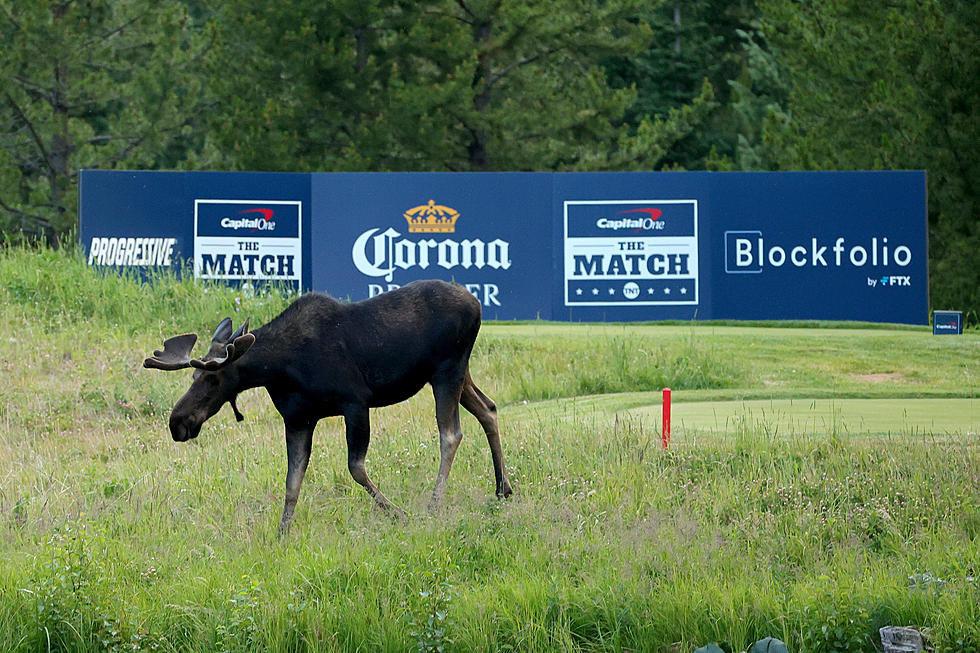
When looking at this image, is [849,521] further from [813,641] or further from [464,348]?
[464,348]

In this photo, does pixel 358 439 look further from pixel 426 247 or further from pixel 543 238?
pixel 543 238

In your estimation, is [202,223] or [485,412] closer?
[485,412]

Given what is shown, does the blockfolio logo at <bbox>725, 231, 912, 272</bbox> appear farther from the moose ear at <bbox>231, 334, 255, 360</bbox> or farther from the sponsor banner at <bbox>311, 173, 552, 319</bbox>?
the moose ear at <bbox>231, 334, 255, 360</bbox>

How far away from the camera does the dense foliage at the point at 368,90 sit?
33125 millimetres

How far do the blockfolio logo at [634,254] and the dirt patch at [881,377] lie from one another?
5.22 metres

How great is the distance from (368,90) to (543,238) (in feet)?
43.7

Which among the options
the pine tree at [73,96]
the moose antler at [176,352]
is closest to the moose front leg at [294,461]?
the moose antler at [176,352]

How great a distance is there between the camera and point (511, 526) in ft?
33.1

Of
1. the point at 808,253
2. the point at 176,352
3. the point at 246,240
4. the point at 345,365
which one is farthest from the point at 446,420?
the point at 808,253

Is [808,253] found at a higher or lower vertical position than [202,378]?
higher

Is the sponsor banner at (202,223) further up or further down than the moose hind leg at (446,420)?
further up

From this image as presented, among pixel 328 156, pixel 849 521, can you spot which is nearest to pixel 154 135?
pixel 328 156

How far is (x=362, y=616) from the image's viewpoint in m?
8.65

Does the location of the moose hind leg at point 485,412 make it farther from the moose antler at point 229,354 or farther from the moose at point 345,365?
the moose antler at point 229,354
